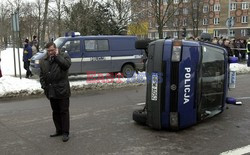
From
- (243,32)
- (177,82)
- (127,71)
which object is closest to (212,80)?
(177,82)

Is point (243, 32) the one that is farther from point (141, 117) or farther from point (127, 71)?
point (141, 117)

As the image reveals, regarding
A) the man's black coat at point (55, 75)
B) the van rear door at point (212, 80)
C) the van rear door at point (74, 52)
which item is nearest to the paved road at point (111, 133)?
the van rear door at point (212, 80)

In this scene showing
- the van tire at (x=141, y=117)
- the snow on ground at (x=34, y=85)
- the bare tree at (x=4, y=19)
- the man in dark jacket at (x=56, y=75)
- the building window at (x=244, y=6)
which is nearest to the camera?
the man in dark jacket at (x=56, y=75)

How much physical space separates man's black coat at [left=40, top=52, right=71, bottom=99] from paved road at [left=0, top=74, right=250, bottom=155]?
87 cm

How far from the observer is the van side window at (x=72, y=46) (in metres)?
12.6

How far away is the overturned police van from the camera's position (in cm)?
525

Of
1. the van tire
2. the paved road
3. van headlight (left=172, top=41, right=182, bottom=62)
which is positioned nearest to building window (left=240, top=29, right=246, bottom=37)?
the paved road

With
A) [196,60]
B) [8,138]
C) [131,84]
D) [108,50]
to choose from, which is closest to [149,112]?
[196,60]

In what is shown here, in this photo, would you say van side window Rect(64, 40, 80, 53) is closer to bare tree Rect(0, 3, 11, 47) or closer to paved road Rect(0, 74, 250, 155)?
paved road Rect(0, 74, 250, 155)

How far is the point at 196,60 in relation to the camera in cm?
541

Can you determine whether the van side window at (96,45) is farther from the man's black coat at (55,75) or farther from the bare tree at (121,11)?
the bare tree at (121,11)

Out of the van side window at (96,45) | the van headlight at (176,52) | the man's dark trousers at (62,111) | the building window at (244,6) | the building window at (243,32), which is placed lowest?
the man's dark trousers at (62,111)

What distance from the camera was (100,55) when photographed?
13.2 m

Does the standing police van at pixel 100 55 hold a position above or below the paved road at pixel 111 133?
above
